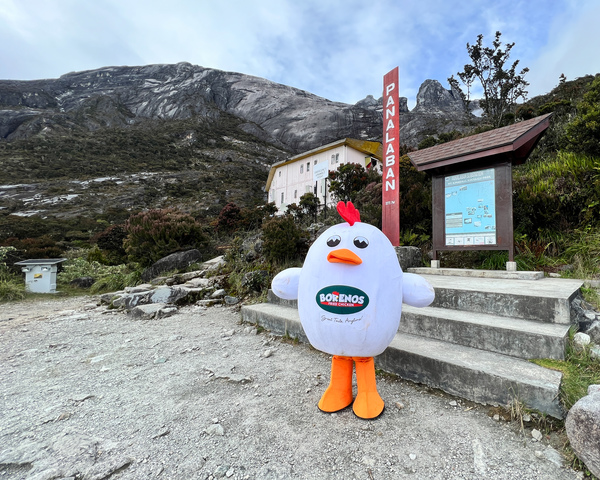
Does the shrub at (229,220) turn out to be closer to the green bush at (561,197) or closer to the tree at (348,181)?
the tree at (348,181)

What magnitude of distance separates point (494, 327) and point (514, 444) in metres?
0.96

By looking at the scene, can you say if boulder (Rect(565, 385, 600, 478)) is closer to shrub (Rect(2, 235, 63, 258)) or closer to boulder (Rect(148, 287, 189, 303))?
boulder (Rect(148, 287, 189, 303))

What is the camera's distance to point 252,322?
161 inches

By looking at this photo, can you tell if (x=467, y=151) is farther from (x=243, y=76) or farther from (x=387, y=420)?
(x=243, y=76)

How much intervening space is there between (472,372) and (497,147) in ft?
13.1

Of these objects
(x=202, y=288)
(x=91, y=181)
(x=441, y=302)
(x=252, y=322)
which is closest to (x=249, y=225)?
(x=202, y=288)

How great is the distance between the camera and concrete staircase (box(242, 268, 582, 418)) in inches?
70.4

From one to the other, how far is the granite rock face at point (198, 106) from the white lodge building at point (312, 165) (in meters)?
31.4

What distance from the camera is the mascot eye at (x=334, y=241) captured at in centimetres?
178

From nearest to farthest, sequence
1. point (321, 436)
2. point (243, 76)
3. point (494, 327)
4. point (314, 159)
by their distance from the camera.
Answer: point (321, 436) < point (494, 327) < point (314, 159) < point (243, 76)

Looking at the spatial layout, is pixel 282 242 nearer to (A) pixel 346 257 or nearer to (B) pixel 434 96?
(A) pixel 346 257

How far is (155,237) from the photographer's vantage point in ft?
27.1

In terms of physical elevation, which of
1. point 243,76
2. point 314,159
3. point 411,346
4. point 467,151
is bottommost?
point 411,346

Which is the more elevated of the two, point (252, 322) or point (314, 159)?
point (314, 159)
